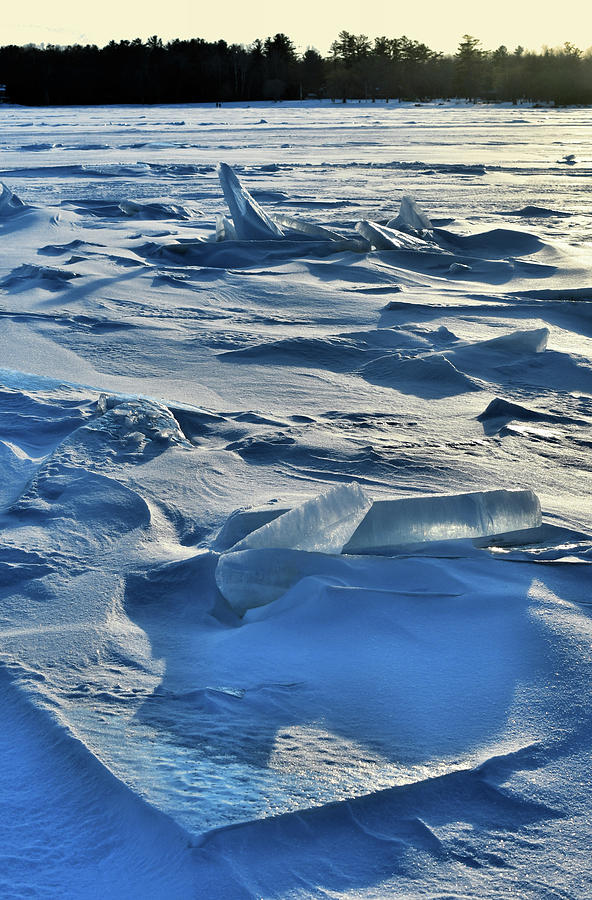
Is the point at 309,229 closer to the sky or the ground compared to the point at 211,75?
closer to the ground

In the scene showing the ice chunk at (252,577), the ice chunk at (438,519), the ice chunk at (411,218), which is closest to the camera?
the ice chunk at (252,577)

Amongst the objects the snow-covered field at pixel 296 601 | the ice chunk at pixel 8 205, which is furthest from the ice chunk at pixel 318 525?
the ice chunk at pixel 8 205

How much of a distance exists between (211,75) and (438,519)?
191 ft

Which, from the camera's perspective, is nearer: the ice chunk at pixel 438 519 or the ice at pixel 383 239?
the ice chunk at pixel 438 519

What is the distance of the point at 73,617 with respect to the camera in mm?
1206

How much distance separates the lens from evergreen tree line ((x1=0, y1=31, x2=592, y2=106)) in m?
52.8

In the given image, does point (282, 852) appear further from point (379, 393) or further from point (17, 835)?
point (379, 393)

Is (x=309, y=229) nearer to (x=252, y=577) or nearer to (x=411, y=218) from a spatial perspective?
(x=411, y=218)

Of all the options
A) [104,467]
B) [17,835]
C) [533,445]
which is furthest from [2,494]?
[533,445]

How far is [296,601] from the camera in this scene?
3.87 ft

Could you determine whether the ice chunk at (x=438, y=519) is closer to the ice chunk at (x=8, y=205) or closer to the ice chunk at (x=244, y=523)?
A: the ice chunk at (x=244, y=523)

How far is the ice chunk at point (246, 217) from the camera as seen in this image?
14.6 ft

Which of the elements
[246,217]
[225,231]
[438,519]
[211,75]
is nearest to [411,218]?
[246,217]

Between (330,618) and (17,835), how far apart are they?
501 millimetres
